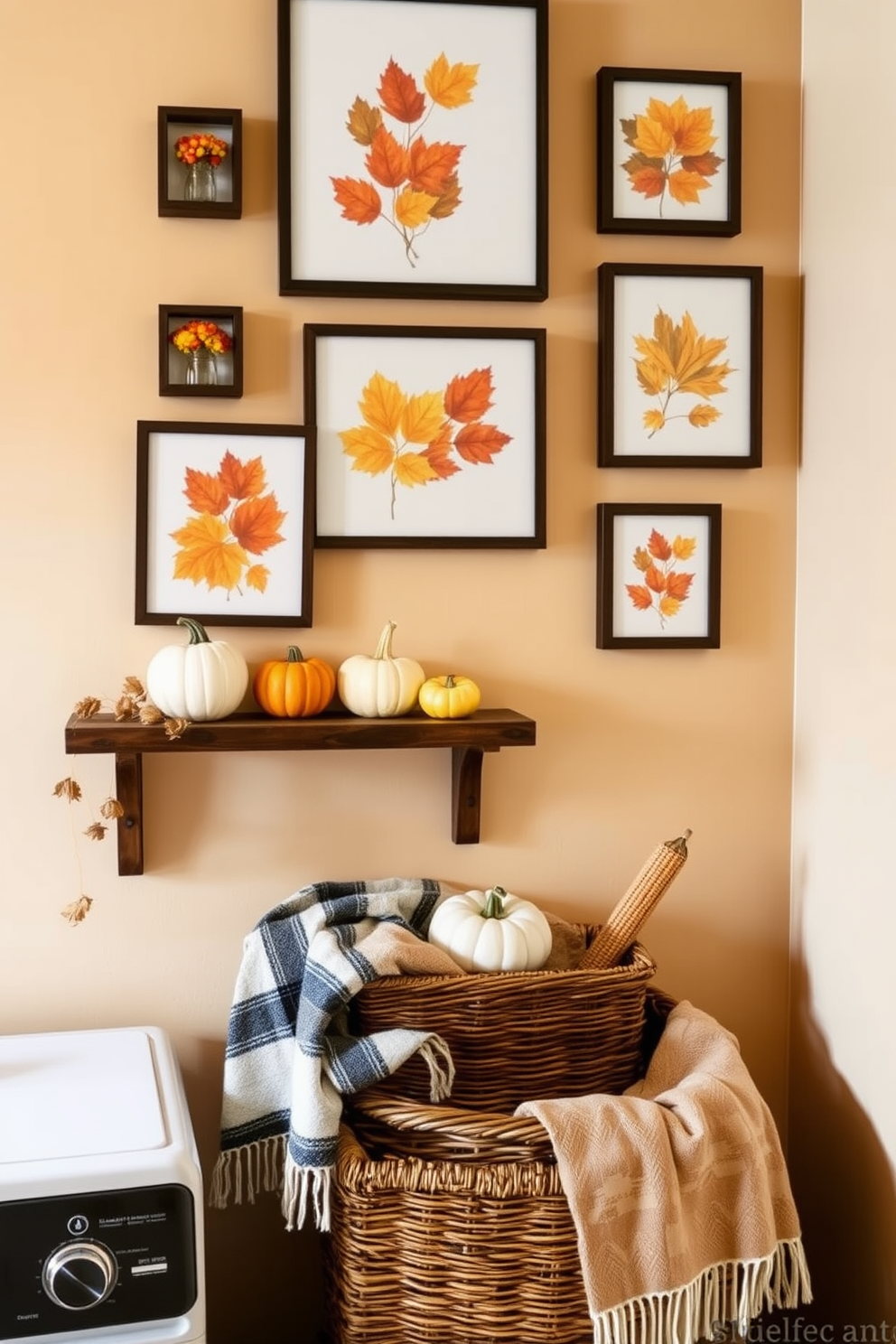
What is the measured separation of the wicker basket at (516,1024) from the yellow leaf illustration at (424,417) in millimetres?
778

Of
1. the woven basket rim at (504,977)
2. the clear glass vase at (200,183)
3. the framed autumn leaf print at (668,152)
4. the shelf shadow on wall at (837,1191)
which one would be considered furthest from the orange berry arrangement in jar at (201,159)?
the shelf shadow on wall at (837,1191)

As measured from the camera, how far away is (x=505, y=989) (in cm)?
153

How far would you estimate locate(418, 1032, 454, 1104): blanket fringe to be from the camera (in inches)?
58.5

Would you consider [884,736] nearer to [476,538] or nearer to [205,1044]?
[476,538]

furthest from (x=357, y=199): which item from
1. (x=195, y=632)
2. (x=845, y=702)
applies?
(x=845, y=702)

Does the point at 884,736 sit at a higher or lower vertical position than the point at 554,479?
lower

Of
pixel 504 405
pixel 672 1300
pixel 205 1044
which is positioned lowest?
pixel 672 1300

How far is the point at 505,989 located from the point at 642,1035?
0.96ft

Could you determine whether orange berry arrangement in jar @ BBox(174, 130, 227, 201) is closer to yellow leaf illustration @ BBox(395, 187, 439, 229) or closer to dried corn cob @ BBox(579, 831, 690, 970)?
yellow leaf illustration @ BBox(395, 187, 439, 229)

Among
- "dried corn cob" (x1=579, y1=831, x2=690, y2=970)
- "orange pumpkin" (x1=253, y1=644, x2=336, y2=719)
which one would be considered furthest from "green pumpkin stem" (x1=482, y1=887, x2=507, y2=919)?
"orange pumpkin" (x1=253, y1=644, x2=336, y2=719)

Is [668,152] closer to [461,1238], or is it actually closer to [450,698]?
[450,698]

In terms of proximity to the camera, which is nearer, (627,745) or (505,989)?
(505,989)

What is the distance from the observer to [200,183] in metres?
1.70

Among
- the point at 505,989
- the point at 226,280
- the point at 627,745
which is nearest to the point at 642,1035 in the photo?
the point at 505,989
